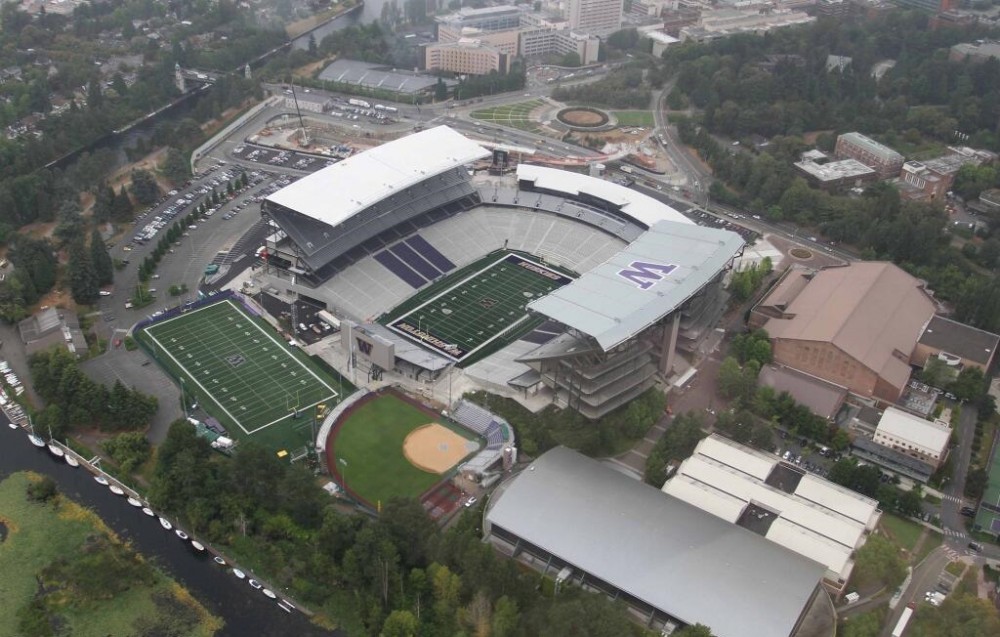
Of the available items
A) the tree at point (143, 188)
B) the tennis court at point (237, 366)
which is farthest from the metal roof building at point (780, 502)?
the tree at point (143, 188)

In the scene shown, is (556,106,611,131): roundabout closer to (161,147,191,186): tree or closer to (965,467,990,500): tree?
(161,147,191,186): tree

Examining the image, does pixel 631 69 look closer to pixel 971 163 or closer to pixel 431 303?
pixel 971 163

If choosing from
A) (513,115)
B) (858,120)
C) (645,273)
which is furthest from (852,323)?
(513,115)

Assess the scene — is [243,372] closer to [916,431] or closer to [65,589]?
[65,589]

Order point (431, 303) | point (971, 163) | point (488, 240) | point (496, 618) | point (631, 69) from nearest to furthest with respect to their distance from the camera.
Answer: point (496, 618) → point (431, 303) → point (488, 240) → point (971, 163) → point (631, 69)

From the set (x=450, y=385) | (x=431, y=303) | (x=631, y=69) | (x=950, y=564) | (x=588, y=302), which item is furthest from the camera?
(x=631, y=69)

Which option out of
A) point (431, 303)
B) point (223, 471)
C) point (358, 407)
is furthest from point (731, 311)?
point (223, 471)
